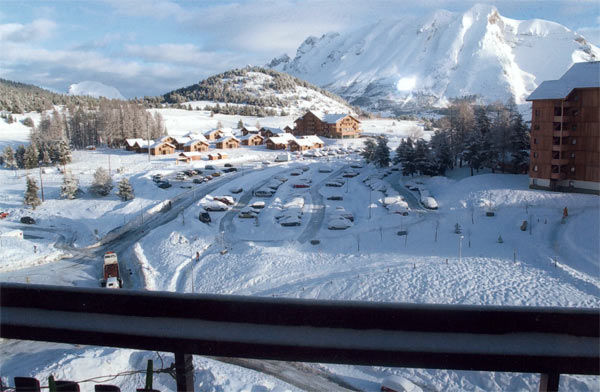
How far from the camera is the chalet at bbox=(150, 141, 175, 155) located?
2079cm

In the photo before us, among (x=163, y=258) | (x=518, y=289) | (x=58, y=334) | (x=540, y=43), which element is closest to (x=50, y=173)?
(x=163, y=258)

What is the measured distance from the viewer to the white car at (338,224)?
9359 mm

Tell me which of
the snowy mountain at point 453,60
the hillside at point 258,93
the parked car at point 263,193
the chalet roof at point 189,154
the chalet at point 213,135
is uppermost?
the snowy mountain at point 453,60

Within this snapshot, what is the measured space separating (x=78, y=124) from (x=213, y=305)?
28.1 meters

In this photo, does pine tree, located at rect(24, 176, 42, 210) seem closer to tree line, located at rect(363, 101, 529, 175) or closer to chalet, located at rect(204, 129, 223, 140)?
tree line, located at rect(363, 101, 529, 175)

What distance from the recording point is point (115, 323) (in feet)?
1.77

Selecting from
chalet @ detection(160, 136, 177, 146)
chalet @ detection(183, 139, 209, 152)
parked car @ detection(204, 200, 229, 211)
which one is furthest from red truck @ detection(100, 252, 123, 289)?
chalet @ detection(160, 136, 177, 146)

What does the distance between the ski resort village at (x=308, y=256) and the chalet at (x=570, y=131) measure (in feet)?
0.13

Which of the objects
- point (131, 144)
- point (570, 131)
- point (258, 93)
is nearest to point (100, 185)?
point (131, 144)

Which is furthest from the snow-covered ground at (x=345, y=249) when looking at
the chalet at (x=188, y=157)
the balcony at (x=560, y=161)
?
the chalet at (x=188, y=157)

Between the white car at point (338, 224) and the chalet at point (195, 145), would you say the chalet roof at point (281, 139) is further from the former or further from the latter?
the white car at point (338, 224)

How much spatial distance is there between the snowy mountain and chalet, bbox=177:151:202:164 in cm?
5002

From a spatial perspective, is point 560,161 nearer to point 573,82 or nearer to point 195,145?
point 573,82

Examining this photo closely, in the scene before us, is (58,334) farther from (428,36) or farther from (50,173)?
(428,36)
